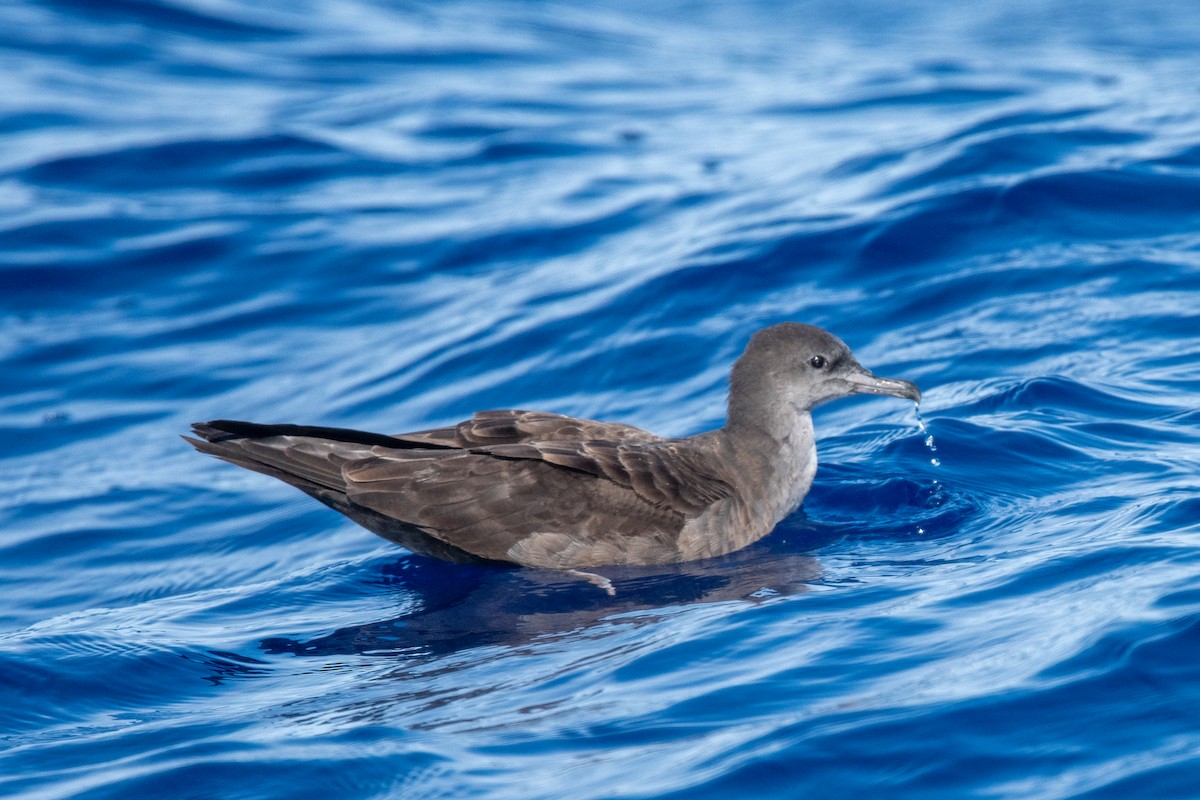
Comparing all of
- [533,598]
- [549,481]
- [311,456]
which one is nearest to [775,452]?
[549,481]

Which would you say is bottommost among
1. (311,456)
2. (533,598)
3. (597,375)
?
(533,598)

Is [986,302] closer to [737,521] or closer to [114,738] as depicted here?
[737,521]

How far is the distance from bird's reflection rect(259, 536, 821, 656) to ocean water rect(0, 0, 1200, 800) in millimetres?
28

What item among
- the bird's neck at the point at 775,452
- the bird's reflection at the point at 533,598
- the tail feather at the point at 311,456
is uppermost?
the tail feather at the point at 311,456

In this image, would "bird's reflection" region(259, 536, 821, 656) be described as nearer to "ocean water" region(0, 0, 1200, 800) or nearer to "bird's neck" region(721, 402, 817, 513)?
"ocean water" region(0, 0, 1200, 800)

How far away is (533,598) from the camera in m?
6.45

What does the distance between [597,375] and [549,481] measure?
10.1 ft

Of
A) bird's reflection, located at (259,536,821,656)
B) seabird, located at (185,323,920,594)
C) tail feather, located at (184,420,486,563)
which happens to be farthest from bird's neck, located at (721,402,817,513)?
tail feather, located at (184,420,486,563)

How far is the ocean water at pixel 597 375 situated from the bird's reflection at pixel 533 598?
0.03 metres

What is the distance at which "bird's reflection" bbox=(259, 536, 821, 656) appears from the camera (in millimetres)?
6004

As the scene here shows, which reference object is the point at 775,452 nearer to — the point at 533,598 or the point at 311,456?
the point at 533,598

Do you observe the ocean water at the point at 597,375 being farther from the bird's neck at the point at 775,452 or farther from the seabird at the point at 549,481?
the bird's neck at the point at 775,452

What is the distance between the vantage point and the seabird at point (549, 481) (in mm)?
6633

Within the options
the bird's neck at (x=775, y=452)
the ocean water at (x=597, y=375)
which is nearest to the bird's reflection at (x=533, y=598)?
the ocean water at (x=597, y=375)
